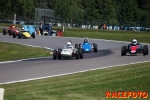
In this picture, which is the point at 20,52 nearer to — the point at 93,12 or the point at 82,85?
the point at 82,85

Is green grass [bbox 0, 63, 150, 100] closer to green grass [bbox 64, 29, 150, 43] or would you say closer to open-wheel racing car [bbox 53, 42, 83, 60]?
open-wheel racing car [bbox 53, 42, 83, 60]

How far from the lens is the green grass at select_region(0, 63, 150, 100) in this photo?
1242cm

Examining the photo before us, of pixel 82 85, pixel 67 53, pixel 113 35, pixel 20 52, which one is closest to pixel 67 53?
pixel 67 53

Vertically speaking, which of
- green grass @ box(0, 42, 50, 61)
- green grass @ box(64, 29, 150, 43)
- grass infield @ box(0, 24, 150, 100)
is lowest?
green grass @ box(64, 29, 150, 43)

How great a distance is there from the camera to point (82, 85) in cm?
1483

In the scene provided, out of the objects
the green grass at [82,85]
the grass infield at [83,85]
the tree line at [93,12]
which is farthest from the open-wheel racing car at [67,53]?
the tree line at [93,12]

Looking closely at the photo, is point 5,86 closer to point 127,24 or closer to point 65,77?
point 65,77

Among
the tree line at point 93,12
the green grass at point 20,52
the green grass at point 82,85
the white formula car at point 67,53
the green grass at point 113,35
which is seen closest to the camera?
the green grass at point 82,85

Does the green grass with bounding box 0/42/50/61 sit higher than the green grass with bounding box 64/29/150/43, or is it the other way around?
the green grass with bounding box 0/42/50/61

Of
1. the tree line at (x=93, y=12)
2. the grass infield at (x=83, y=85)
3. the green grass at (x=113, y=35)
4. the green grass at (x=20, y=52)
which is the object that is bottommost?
the green grass at (x=113, y=35)

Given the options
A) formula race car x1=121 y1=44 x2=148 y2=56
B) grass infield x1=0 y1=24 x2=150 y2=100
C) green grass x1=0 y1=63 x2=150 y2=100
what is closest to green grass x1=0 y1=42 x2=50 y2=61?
formula race car x1=121 y1=44 x2=148 y2=56

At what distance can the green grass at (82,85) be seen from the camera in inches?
489

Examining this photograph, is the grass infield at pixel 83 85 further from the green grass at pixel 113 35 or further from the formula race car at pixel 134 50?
the green grass at pixel 113 35

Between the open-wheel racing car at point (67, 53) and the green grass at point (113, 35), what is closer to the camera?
the open-wheel racing car at point (67, 53)
